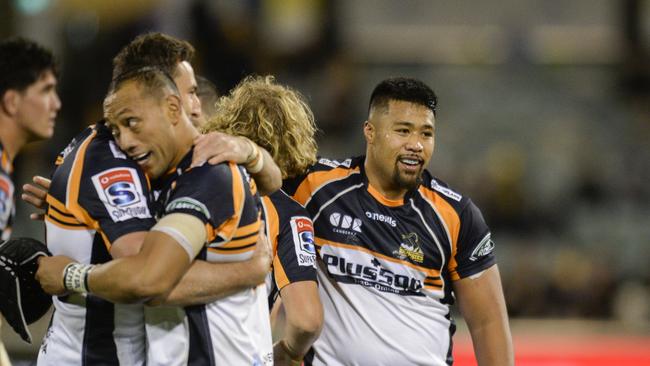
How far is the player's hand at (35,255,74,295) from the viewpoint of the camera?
3.77 meters

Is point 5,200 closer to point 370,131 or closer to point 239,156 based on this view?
point 370,131

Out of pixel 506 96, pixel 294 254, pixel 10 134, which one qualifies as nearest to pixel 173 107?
pixel 294 254

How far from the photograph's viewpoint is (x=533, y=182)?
40.9 feet

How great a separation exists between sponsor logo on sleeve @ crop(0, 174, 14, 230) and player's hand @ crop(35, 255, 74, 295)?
2.11 m

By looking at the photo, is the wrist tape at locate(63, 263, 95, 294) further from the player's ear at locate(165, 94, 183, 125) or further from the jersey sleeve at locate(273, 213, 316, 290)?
the jersey sleeve at locate(273, 213, 316, 290)

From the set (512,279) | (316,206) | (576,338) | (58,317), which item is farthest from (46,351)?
(512,279)

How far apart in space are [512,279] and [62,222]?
23.4ft

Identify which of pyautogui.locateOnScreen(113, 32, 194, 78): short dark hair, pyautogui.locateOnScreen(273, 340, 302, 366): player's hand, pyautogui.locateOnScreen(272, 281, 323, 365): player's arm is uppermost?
pyautogui.locateOnScreen(113, 32, 194, 78): short dark hair

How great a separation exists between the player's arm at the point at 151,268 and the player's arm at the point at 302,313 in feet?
3.22

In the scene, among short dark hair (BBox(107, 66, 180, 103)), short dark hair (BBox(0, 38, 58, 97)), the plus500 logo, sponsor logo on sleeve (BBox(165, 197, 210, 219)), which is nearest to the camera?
sponsor logo on sleeve (BBox(165, 197, 210, 219))

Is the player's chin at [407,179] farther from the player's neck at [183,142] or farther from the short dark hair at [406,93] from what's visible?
the player's neck at [183,142]

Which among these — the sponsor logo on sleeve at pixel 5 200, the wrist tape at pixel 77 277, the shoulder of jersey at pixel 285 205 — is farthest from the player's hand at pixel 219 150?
the sponsor logo on sleeve at pixel 5 200

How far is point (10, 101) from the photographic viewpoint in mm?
6348

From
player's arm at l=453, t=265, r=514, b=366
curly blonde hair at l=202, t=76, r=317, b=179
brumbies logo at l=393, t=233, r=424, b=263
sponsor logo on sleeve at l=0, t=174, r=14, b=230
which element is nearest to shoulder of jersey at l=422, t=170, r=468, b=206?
brumbies logo at l=393, t=233, r=424, b=263
